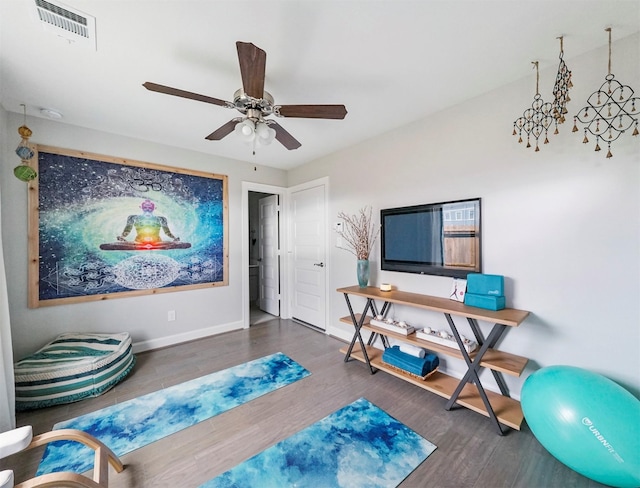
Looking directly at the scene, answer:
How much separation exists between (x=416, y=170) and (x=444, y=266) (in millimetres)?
1000

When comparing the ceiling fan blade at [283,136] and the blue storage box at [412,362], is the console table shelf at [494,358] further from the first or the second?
the ceiling fan blade at [283,136]

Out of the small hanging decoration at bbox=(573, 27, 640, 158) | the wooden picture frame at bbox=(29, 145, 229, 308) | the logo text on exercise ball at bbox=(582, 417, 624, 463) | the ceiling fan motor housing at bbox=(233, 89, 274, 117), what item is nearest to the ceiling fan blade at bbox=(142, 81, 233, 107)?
the ceiling fan motor housing at bbox=(233, 89, 274, 117)

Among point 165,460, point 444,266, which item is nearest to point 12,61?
point 165,460

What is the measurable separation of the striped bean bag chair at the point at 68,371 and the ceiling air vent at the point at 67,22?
93.9 inches

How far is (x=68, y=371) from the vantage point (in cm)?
208

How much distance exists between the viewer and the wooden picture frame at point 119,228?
2486 mm

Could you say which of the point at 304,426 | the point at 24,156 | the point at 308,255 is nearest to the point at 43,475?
the point at 304,426

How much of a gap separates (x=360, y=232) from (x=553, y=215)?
1.67 m

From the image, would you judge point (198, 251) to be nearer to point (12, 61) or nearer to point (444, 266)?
point (12, 61)

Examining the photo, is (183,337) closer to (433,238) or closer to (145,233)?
(145,233)

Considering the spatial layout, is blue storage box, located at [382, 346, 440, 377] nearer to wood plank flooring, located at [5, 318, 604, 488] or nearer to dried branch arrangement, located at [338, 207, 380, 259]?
wood plank flooring, located at [5, 318, 604, 488]

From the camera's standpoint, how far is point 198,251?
134 inches

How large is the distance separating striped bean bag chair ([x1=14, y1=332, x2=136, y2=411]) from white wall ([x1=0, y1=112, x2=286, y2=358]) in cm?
26

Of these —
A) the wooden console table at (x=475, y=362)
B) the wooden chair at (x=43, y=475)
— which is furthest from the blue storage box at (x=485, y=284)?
the wooden chair at (x=43, y=475)
